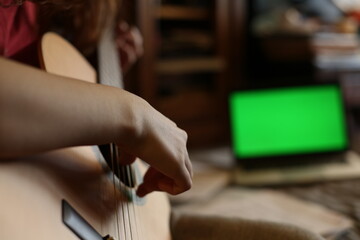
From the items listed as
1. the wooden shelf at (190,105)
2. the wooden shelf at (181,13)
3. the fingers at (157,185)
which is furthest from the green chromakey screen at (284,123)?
the fingers at (157,185)

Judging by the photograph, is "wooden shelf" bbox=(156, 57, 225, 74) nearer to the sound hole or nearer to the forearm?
the sound hole

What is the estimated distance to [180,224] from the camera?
57 centimetres

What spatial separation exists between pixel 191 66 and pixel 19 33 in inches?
42.4

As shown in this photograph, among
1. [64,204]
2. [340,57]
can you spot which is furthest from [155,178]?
[340,57]

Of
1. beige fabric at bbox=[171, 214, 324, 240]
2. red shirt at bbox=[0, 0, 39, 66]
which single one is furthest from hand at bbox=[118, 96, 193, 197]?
red shirt at bbox=[0, 0, 39, 66]

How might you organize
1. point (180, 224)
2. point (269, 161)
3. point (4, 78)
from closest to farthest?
1. point (4, 78)
2. point (180, 224)
3. point (269, 161)

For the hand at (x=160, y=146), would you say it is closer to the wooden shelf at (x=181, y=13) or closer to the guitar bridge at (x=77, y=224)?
the guitar bridge at (x=77, y=224)

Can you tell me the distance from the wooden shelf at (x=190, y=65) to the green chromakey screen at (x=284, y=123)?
1.54 feet

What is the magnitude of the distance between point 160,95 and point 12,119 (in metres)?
1.33

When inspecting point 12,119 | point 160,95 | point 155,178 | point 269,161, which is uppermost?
point 12,119

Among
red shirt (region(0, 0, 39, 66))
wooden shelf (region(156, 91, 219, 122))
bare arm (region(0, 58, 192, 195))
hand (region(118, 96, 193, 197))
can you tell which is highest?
red shirt (region(0, 0, 39, 66))

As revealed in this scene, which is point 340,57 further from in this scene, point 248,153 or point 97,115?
point 97,115

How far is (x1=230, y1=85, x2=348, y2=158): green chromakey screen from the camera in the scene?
3.78ft

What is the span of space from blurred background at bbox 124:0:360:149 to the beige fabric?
0.98m
